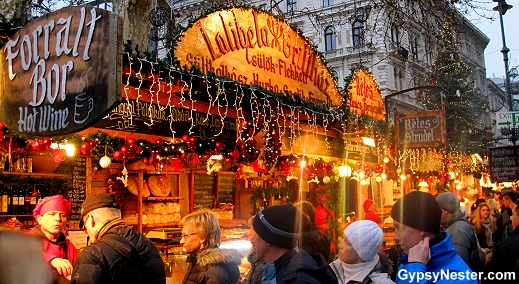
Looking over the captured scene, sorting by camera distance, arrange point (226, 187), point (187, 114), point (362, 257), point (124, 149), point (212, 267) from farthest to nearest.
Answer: point (226, 187)
point (187, 114)
point (124, 149)
point (212, 267)
point (362, 257)

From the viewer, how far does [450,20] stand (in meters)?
Result: 10.4

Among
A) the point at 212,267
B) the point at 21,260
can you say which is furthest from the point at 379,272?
the point at 21,260

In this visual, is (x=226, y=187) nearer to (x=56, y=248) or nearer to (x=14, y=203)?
(x=14, y=203)

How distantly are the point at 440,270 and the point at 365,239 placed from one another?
40.7 inches

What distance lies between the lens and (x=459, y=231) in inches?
208

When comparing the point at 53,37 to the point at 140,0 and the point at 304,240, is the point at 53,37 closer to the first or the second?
the point at 304,240

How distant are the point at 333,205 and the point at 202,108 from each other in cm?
545

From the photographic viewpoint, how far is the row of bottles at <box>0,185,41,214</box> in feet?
22.4

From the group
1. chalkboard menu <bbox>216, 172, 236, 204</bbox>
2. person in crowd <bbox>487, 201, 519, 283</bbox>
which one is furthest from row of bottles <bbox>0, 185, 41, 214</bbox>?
person in crowd <bbox>487, 201, 519, 283</bbox>

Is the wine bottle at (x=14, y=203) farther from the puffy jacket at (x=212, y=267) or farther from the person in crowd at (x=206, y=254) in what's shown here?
→ the puffy jacket at (x=212, y=267)

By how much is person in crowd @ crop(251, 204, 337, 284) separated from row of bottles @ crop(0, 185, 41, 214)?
17.4ft

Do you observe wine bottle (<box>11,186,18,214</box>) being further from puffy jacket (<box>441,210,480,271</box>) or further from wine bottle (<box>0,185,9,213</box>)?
puffy jacket (<box>441,210,480,271</box>)

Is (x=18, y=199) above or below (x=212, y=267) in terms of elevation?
above

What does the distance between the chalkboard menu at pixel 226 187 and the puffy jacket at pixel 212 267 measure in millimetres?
6563
